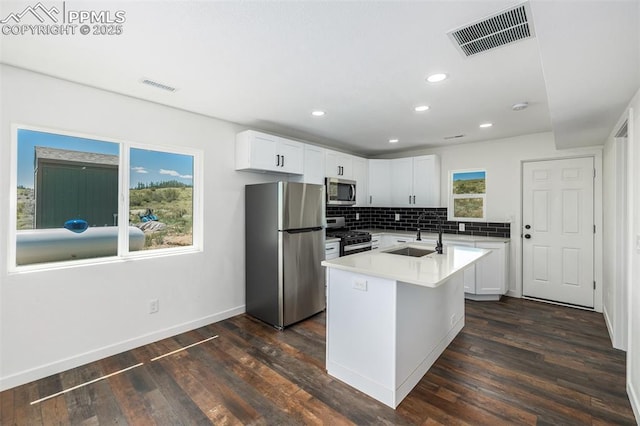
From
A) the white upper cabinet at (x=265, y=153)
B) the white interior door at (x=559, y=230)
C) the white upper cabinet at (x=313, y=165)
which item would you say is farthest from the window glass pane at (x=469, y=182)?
the white upper cabinet at (x=265, y=153)

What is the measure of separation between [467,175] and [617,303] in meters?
2.50

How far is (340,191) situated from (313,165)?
706 millimetres

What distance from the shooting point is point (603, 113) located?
8.18ft

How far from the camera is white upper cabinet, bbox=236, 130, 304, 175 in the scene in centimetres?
350

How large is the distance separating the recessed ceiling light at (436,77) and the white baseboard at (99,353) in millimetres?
3280

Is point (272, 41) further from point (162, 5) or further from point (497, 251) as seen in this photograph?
point (497, 251)

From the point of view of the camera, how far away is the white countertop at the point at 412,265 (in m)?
1.88

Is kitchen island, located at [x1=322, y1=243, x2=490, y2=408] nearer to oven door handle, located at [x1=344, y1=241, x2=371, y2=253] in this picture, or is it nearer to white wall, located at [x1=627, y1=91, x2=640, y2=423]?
white wall, located at [x1=627, y1=91, x2=640, y2=423]

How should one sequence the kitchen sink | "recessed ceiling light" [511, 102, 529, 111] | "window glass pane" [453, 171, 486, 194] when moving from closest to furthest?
"recessed ceiling light" [511, 102, 529, 111] < the kitchen sink < "window glass pane" [453, 171, 486, 194]

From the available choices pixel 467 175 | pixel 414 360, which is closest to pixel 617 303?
pixel 414 360

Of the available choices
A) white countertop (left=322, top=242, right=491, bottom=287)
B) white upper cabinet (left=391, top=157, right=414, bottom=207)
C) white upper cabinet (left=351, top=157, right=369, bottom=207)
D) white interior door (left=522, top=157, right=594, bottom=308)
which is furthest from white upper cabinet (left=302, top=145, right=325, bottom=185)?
white interior door (left=522, top=157, right=594, bottom=308)

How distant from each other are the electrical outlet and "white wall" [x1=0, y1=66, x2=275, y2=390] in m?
1.94

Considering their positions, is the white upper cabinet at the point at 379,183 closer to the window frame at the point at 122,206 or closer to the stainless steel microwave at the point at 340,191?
the stainless steel microwave at the point at 340,191

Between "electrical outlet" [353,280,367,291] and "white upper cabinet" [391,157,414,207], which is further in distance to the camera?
"white upper cabinet" [391,157,414,207]
